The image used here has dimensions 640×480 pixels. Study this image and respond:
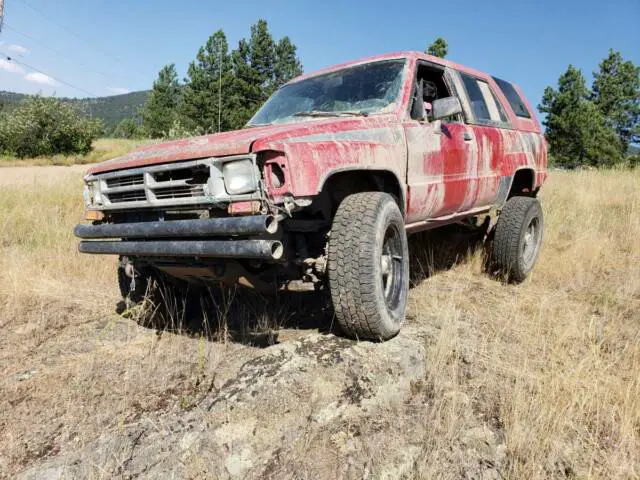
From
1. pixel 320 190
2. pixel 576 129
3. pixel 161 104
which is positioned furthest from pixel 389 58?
pixel 161 104

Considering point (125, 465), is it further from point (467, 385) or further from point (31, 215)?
point (31, 215)

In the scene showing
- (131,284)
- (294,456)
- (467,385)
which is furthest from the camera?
(131,284)

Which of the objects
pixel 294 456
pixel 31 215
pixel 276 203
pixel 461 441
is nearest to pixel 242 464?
pixel 294 456

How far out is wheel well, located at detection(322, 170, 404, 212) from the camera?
10.1 feet

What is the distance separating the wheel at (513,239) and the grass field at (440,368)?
0.20m

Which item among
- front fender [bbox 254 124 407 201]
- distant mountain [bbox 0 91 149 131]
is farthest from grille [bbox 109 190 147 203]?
distant mountain [bbox 0 91 149 131]

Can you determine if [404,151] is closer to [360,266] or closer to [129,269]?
[360,266]

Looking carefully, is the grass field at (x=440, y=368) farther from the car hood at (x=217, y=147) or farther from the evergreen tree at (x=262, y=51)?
the evergreen tree at (x=262, y=51)

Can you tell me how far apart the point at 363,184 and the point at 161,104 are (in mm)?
49739

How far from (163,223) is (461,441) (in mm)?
1905

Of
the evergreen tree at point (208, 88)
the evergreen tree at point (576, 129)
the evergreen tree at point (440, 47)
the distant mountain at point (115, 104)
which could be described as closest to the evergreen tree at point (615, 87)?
the evergreen tree at point (576, 129)

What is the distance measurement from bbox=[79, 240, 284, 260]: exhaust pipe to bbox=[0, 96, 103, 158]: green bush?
Result: 31792mm

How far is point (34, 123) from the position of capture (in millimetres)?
30094

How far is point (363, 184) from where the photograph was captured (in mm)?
3240
